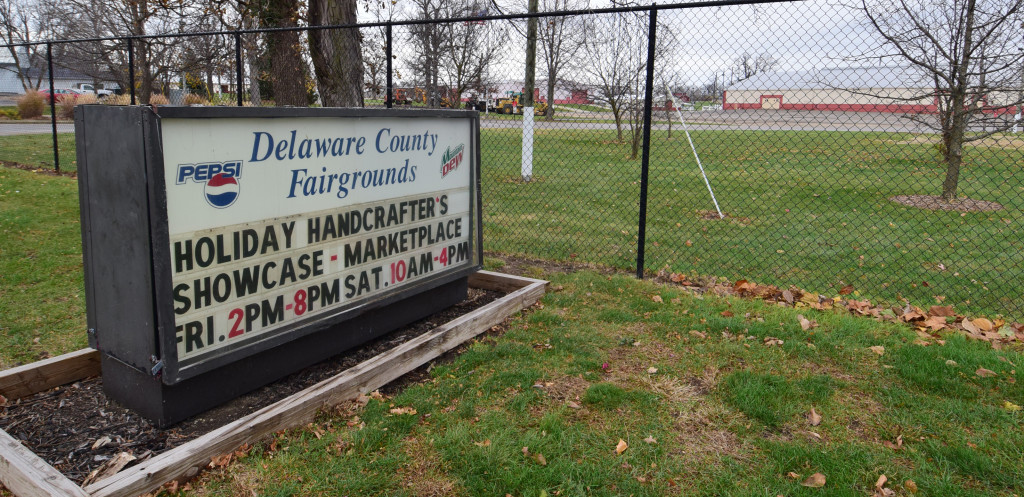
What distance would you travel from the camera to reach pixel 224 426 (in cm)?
311

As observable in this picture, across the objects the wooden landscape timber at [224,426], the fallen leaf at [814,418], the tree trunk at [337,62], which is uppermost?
the tree trunk at [337,62]

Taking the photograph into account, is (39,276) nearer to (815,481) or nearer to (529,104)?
(815,481)

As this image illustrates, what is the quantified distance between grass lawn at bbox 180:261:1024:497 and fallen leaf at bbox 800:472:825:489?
0.08 feet

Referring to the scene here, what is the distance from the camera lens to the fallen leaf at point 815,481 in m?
2.88

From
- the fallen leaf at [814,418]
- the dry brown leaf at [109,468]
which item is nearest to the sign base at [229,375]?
the dry brown leaf at [109,468]

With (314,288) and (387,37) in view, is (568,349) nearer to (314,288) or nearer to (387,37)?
(314,288)

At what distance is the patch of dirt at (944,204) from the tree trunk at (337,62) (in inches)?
334

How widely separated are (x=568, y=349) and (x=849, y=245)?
5.03 m

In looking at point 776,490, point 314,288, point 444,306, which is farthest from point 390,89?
point 776,490

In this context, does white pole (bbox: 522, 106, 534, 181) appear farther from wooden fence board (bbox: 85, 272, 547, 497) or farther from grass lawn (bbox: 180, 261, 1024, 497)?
grass lawn (bbox: 180, 261, 1024, 497)

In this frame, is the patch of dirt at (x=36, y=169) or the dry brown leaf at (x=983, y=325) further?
the patch of dirt at (x=36, y=169)

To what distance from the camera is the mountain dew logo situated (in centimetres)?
496

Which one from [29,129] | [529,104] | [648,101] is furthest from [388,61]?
[29,129]

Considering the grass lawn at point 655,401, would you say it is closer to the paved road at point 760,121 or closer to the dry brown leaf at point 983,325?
the dry brown leaf at point 983,325
